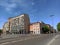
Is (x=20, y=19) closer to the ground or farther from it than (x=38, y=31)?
farther from it

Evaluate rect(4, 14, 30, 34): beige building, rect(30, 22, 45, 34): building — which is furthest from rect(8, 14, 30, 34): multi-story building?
rect(30, 22, 45, 34): building

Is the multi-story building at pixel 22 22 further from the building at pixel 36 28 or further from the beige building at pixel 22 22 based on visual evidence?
the building at pixel 36 28

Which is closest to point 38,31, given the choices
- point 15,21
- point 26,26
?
point 26,26

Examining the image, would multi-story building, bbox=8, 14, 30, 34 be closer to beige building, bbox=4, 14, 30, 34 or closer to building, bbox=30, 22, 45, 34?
beige building, bbox=4, 14, 30, 34

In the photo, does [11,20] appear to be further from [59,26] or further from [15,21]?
[59,26]

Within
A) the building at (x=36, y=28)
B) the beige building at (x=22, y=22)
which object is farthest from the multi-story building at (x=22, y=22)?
the building at (x=36, y=28)

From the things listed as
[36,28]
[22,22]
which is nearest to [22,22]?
[22,22]

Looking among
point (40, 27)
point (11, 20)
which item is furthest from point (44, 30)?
point (11, 20)

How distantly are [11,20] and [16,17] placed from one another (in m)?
8.39

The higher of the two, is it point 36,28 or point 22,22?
point 22,22

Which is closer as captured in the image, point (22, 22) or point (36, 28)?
point (22, 22)

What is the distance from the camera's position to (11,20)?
187 m

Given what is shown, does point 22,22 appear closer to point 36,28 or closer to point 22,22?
point 22,22

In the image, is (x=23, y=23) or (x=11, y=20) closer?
(x=23, y=23)
